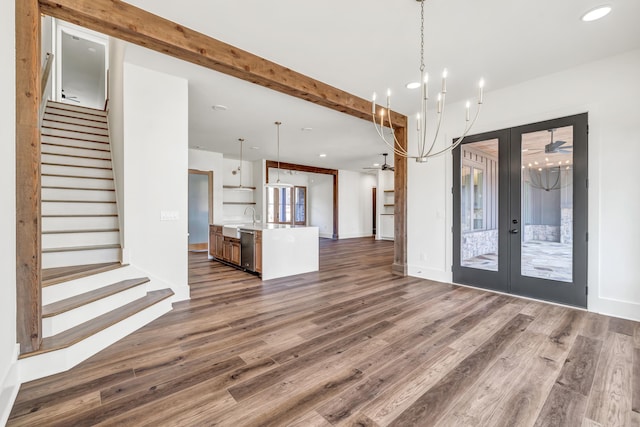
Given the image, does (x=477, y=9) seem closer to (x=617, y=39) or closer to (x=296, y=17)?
(x=296, y=17)

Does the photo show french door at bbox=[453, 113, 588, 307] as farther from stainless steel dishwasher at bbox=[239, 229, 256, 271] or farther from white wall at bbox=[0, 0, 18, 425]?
white wall at bbox=[0, 0, 18, 425]

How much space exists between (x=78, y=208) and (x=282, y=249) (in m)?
3.00

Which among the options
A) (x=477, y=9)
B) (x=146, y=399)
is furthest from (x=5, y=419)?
(x=477, y=9)

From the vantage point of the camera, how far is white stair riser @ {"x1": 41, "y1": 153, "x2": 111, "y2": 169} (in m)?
4.04

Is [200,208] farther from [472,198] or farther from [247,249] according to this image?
[472,198]

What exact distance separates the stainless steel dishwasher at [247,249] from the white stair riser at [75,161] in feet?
8.02

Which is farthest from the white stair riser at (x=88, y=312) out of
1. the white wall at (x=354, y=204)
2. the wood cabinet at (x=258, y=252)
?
the white wall at (x=354, y=204)

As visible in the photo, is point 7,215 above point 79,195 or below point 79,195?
below

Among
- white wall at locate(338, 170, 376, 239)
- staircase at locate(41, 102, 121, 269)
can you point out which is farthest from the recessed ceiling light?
white wall at locate(338, 170, 376, 239)

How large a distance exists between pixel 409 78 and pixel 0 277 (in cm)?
426

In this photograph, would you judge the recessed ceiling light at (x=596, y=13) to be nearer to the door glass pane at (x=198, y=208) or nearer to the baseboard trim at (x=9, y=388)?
the baseboard trim at (x=9, y=388)

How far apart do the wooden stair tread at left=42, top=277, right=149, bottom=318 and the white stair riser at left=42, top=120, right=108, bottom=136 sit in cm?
349

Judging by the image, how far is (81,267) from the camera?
3.04 meters

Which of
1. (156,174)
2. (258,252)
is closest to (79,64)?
(156,174)
